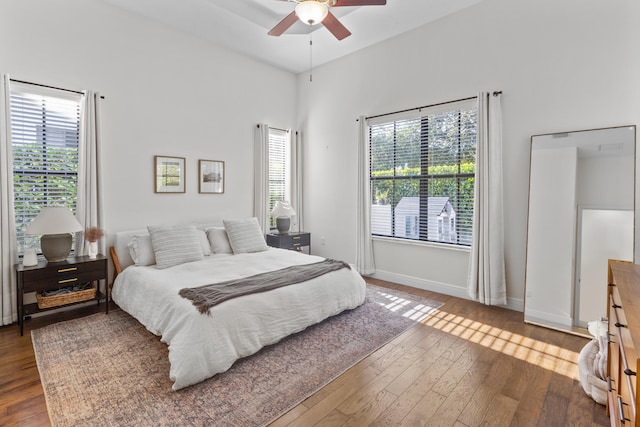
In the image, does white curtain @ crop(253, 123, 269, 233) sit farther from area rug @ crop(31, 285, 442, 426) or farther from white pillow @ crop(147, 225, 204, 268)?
area rug @ crop(31, 285, 442, 426)

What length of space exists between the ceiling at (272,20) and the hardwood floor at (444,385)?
3.64m

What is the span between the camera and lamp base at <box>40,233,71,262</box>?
325 centimetres

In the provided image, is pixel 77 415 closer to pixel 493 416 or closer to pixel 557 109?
pixel 493 416

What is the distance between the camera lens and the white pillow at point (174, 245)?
3580 mm

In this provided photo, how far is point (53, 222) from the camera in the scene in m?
3.13

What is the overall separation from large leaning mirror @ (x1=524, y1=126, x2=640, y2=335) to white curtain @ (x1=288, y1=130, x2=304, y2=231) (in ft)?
11.7

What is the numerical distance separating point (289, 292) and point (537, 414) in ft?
6.37

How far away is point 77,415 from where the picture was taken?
1926 mm

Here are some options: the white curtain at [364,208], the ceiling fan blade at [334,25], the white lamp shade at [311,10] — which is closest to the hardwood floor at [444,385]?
the white curtain at [364,208]

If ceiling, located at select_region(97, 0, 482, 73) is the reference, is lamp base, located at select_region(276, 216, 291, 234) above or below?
below

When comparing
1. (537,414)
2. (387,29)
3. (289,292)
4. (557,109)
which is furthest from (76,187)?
(557,109)

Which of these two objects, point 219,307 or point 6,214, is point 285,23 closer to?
point 219,307

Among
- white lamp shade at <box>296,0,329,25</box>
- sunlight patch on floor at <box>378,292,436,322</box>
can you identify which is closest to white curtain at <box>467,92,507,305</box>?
sunlight patch on floor at <box>378,292,436,322</box>

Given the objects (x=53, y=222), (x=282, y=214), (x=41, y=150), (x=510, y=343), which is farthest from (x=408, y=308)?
(x=41, y=150)
